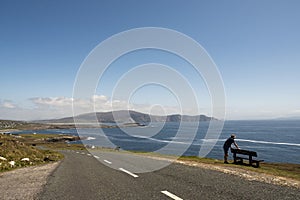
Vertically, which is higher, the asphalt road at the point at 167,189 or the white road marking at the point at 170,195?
the white road marking at the point at 170,195

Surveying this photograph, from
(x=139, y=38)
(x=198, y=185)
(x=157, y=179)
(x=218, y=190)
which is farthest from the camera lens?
(x=139, y=38)

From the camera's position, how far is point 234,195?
682cm

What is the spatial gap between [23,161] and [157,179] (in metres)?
12.7

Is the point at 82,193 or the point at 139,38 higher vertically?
the point at 139,38

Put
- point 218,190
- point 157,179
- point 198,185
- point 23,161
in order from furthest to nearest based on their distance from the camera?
point 23,161 < point 157,179 < point 198,185 < point 218,190

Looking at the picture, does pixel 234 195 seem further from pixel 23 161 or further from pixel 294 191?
pixel 23 161

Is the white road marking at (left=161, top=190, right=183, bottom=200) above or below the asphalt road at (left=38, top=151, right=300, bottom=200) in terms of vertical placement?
above

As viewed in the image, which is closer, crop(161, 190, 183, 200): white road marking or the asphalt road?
crop(161, 190, 183, 200): white road marking

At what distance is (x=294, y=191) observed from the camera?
751cm

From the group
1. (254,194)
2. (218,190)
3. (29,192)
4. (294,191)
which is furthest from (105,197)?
(294,191)

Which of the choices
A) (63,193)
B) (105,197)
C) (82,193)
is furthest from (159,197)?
(63,193)

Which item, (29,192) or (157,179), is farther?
(157,179)

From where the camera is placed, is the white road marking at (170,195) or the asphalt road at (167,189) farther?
the asphalt road at (167,189)

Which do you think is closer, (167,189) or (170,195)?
(170,195)
